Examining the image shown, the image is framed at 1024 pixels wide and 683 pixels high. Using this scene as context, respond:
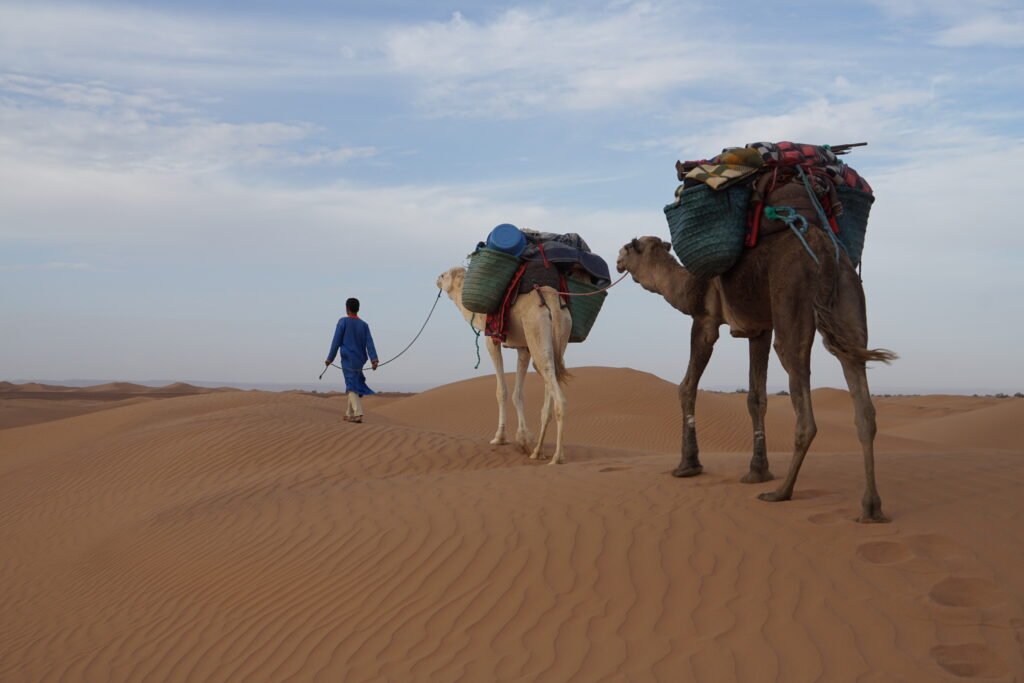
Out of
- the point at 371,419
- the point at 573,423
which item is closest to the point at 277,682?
the point at 371,419

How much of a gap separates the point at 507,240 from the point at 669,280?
345 cm

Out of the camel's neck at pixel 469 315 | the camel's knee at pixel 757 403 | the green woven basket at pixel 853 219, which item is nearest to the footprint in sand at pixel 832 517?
the camel's knee at pixel 757 403

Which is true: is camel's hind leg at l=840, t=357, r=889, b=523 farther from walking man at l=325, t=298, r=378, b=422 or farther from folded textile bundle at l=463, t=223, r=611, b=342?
walking man at l=325, t=298, r=378, b=422

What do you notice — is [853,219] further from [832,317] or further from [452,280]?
[452,280]

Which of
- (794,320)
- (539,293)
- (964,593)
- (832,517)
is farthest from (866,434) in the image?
(539,293)

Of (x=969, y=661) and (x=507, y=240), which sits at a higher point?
(x=507, y=240)

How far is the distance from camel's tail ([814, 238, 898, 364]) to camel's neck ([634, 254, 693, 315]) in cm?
175

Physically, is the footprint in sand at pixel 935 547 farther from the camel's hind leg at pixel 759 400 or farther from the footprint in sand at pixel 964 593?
the camel's hind leg at pixel 759 400

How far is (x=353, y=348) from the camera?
1458 cm

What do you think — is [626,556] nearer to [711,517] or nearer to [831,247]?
[711,517]

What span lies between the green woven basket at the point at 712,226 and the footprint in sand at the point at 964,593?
3.03m

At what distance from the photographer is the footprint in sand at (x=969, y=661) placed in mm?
4504

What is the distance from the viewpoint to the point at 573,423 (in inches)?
997

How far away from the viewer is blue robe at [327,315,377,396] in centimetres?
1454
